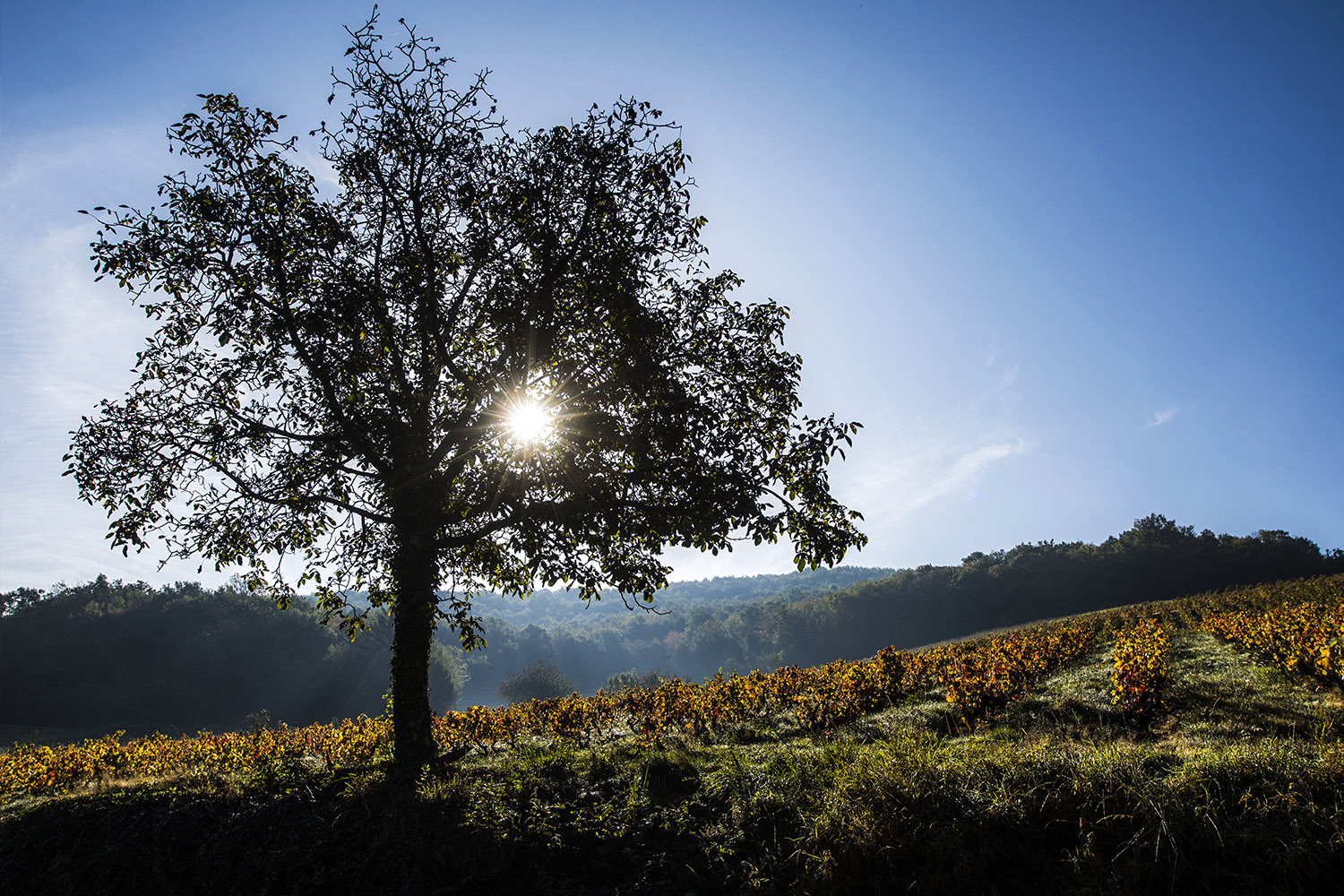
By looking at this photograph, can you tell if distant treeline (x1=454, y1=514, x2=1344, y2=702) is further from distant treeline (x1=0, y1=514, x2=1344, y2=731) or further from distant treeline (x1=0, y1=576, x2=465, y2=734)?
distant treeline (x1=0, y1=576, x2=465, y2=734)

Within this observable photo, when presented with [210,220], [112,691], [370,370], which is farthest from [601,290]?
[112,691]

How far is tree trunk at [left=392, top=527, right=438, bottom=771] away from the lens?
7.52 m

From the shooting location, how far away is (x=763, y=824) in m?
4.72

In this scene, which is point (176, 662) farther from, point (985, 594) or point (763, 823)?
point (985, 594)

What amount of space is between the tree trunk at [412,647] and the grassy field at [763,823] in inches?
31.9

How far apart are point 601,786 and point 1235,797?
5.27m

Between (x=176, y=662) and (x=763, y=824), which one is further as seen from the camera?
(x=176, y=662)

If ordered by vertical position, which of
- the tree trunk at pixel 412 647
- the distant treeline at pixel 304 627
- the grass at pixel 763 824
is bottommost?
the distant treeline at pixel 304 627

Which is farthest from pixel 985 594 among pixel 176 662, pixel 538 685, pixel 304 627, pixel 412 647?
pixel 176 662

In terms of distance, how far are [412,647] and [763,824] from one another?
17.4 feet

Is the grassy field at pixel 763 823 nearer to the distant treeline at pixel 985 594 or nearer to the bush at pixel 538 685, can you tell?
the distant treeline at pixel 985 594

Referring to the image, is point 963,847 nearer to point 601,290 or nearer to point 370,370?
point 601,290

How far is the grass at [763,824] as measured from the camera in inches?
143

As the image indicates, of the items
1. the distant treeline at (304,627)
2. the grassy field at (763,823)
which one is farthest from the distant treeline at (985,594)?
the grassy field at (763,823)
